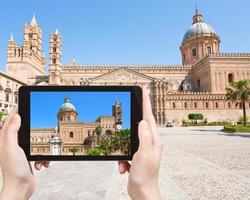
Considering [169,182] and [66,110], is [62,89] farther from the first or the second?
→ [169,182]

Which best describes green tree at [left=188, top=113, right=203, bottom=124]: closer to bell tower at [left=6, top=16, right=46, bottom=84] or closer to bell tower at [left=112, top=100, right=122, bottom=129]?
bell tower at [left=6, top=16, right=46, bottom=84]

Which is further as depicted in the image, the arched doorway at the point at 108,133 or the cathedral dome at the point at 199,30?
the cathedral dome at the point at 199,30

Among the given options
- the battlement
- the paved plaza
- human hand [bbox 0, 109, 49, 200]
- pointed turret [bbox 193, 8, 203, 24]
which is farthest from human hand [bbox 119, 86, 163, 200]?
pointed turret [bbox 193, 8, 203, 24]

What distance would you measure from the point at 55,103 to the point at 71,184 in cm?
491

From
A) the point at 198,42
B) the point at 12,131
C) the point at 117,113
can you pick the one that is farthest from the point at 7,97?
the point at 198,42

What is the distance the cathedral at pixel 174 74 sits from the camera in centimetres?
5222

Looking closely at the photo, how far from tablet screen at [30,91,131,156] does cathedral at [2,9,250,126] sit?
49522 millimetres

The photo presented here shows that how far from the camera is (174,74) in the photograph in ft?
210

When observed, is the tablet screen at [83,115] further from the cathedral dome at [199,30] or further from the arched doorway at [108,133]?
the cathedral dome at [199,30]

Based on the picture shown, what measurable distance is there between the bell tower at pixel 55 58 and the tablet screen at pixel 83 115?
52.0m

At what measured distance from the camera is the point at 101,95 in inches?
90.2

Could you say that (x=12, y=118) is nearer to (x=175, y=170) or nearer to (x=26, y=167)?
(x=26, y=167)

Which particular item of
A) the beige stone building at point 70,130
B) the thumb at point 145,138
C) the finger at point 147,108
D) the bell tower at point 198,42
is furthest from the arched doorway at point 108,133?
the bell tower at point 198,42

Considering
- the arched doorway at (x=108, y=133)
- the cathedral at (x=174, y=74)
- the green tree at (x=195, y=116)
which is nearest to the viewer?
the arched doorway at (x=108, y=133)
